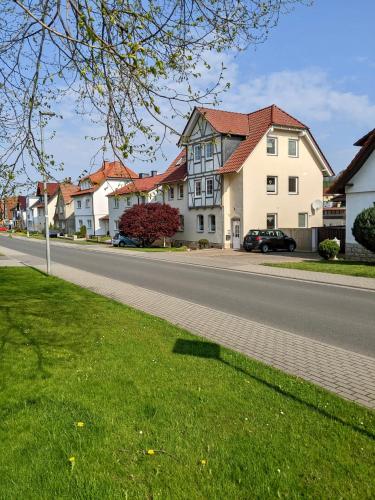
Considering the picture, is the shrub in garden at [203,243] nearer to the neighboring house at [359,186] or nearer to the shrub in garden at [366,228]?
the neighboring house at [359,186]

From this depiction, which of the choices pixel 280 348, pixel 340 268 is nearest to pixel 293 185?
pixel 340 268

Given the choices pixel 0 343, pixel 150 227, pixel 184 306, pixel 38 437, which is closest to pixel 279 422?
pixel 38 437

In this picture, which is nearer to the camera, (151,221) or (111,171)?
(111,171)

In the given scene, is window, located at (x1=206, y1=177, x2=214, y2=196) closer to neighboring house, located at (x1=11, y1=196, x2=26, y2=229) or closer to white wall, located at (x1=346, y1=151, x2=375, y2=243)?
white wall, located at (x1=346, y1=151, x2=375, y2=243)

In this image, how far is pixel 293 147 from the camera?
35.3 m

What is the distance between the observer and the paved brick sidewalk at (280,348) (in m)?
5.36

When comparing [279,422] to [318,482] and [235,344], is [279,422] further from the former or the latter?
[235,344]

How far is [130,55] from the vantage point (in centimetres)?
460

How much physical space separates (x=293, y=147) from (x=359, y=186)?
1394cm

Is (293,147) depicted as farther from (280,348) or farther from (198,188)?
(280,348)

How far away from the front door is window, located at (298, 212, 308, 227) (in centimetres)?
598

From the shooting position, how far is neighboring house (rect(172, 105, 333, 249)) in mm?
33406

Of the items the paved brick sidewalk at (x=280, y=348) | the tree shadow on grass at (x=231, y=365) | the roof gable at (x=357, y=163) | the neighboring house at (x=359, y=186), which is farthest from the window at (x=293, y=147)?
the tree shadow on grass at (x=231, y=365)

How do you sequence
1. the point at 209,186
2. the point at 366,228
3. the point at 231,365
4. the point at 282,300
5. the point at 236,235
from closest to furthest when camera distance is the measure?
1. the point at 231,365
2. the point at 282,300
3. the point at 366,228
4. the point at 236,235
5. the point at 209,186
